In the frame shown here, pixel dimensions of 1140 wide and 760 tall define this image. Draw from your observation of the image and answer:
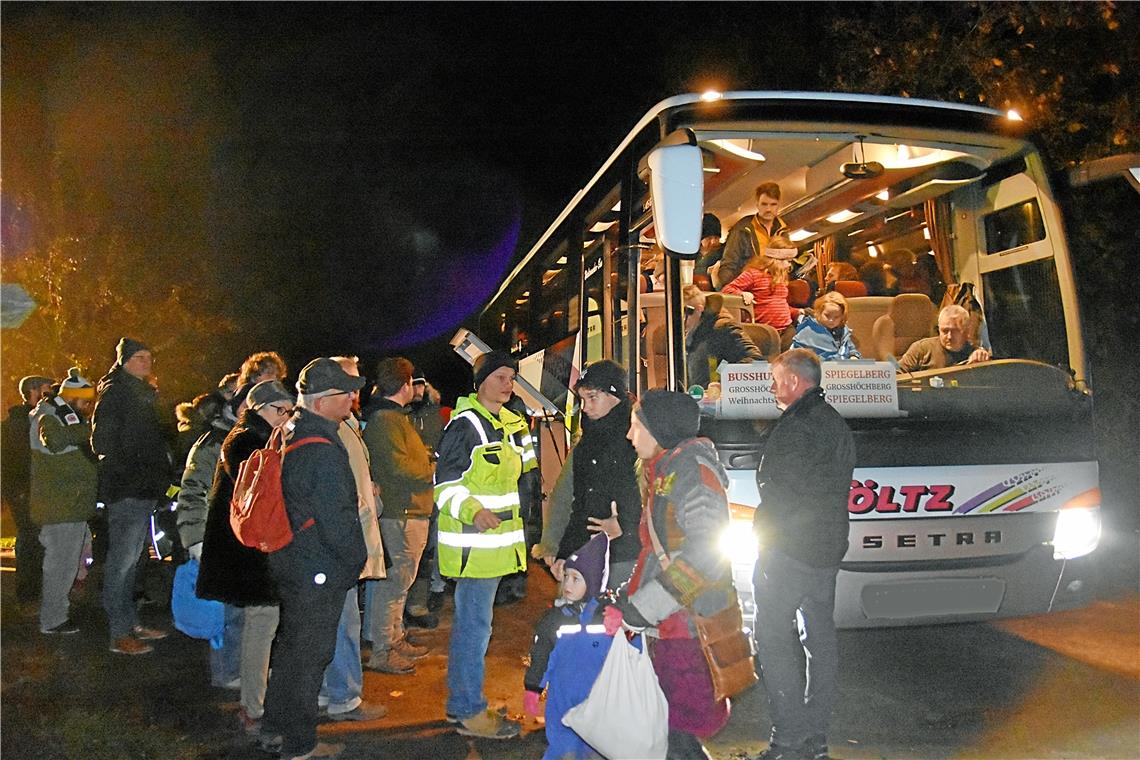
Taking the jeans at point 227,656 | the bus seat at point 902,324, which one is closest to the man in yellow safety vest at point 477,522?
the jeans at point 227,656

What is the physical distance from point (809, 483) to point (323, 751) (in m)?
2.71

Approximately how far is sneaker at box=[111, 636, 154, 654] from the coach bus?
3818mm

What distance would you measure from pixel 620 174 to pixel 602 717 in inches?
149

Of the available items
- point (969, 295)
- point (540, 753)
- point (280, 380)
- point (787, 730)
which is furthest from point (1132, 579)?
point (280, 380)

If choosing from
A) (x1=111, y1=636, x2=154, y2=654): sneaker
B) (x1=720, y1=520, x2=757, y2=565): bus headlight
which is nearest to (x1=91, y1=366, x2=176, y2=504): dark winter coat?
(x1=111, y1=636, x2=154, y2=654): sneaker

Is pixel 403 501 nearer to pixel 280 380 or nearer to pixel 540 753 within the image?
pixel 280 380

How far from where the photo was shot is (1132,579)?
9.30 metres

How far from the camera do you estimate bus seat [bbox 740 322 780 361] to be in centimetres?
569

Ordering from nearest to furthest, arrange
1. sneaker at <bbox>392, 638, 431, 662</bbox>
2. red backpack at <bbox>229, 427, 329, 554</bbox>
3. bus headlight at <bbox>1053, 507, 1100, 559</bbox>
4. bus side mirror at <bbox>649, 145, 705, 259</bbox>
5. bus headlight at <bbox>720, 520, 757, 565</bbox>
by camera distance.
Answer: red backpack at <bbox>229, 427, 329, 554</bbox> < bus side mirror at <bbox>649, 145, 705, 259</bbox> < bus headlight at <bbox>720, 520, 757, 565</bbox> < bus headlight at <bbox>1053, 507, 1100, 559</bbox> < sneaker at <bbox>392, 638, 431, 662</bbox>

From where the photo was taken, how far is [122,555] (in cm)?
686

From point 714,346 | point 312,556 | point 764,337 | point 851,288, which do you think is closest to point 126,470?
point 312,556

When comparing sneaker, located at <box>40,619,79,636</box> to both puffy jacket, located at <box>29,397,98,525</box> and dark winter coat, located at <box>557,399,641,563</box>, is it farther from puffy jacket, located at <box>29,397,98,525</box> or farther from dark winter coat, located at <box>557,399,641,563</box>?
dark winter coat, located at <box>557,399,641,563</box>

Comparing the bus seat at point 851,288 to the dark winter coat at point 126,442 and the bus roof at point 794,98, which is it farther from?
the dark winter coat at point 126,442

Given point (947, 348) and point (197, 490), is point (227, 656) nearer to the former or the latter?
point (197, 490)
